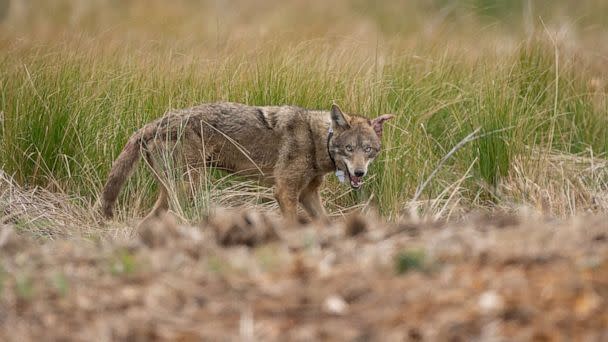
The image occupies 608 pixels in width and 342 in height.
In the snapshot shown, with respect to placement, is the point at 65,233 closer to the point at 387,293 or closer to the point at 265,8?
the point at 387,293

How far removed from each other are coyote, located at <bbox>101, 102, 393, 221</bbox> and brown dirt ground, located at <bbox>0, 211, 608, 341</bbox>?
316cm

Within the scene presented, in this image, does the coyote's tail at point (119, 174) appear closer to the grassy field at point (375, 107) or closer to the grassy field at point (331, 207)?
the grassy field at point (331, 207)

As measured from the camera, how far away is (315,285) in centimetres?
397

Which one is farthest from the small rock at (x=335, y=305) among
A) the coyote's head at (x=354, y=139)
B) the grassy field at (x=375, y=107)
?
the coyote's head at (x=354, y=139)

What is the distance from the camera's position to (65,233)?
725 cm

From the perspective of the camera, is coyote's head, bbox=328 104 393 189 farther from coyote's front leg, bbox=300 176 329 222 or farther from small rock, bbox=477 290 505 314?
small rock, bbox=477 290 505 314

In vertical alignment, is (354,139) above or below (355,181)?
above

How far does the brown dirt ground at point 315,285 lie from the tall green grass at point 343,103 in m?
3.08

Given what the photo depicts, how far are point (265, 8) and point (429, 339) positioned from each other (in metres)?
22.1

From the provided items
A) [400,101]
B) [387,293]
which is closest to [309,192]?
[400,101]

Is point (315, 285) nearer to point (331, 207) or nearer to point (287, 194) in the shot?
point (287, 194)

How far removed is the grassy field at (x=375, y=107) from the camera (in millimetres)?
7984

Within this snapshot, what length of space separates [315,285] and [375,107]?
4874 mm

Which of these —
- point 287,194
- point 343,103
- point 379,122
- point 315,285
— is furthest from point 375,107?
point 315,285
